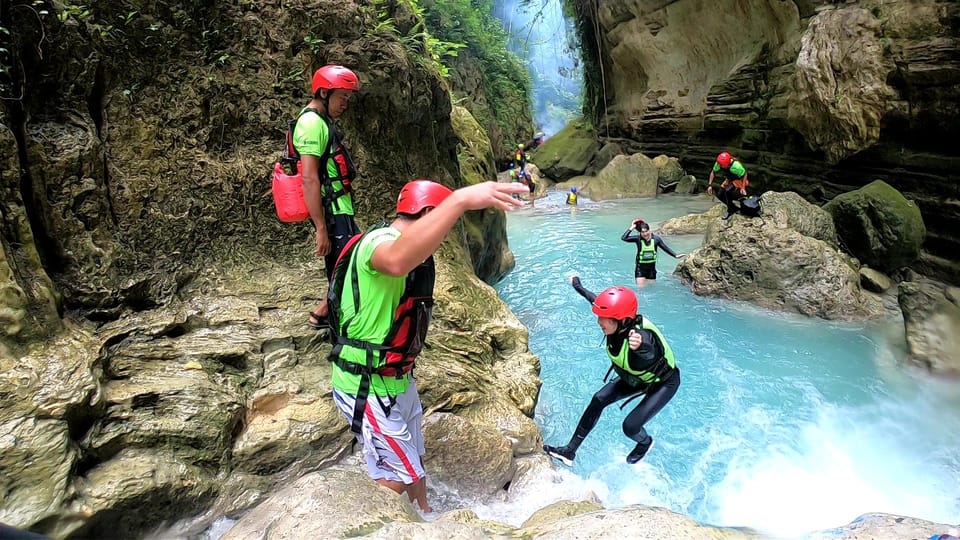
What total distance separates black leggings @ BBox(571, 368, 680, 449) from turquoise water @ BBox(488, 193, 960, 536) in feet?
1.80

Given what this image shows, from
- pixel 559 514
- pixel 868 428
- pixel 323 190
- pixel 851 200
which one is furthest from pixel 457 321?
pixel 851 200

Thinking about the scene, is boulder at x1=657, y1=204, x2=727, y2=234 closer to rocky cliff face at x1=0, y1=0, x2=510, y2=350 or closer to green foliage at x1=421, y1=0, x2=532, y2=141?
rocky cliff face at x1=0, y1=0, x2=510, y2=350

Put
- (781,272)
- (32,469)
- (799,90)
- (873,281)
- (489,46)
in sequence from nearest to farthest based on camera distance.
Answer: (32,469) < (781,272) < (873,281) < (799,90) < (489,46)

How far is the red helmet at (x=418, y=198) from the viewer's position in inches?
88.4

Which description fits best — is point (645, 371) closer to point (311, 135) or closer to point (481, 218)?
point (311, 135)

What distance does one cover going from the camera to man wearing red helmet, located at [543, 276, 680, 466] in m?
4.17

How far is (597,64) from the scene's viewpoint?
24.5 m

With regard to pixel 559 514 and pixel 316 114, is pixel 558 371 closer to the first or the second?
pixel 559 514

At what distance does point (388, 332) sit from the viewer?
2.53m

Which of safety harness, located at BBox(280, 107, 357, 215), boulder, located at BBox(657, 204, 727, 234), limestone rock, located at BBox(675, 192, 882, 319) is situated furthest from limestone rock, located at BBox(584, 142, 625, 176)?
safety harness, located at BBox(280, 107, 357, 215)

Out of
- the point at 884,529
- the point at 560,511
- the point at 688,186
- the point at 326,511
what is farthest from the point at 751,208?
the point at 688,186

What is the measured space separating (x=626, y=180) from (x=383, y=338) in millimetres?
18569

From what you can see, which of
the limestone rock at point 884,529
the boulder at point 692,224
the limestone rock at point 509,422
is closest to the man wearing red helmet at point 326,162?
the limestone rock at point 509,422

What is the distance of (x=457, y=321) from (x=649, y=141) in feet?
64.2
